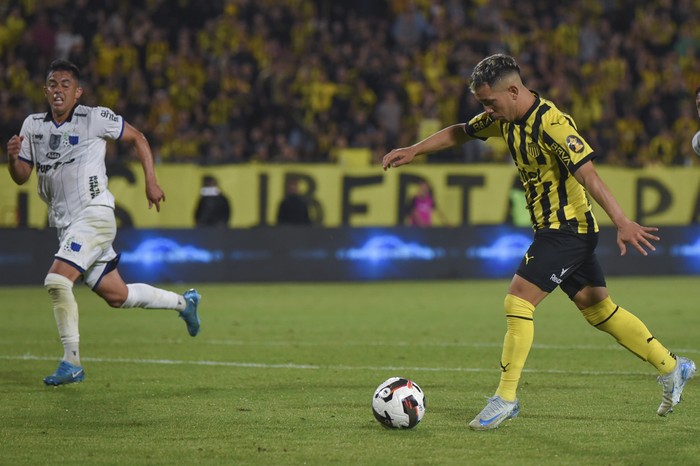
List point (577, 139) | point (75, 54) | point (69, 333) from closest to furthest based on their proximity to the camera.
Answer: point (577, 139) < point (69, 333) < point (75, 54)

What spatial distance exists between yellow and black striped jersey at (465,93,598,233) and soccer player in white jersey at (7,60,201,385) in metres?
2.94

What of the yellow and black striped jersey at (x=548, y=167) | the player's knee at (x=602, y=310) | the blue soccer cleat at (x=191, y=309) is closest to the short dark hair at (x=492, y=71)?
the yellow and black striped jersey at (x=548, y=167)

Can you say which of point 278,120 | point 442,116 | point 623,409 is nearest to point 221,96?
point 278,120

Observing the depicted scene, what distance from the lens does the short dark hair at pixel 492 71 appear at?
7.05 metres

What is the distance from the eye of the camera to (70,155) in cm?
915

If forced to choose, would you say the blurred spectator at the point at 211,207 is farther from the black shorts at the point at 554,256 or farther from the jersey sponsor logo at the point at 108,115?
the black shorts at the point at 554,256

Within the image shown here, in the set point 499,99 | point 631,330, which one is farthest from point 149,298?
point 631,330

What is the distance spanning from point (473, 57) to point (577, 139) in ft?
58.9

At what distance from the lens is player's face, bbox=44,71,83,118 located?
9.02m

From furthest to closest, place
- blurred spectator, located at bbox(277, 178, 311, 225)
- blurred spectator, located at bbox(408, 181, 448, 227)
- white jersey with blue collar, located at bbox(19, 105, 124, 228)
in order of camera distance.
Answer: blurred spectator, located at bbox(408, 181, 448, 227) < blurred spectator, located at bbox(277, 178, 311, 225) < white jersey with blue collar, located at bbox(19, 105, 124, 228)

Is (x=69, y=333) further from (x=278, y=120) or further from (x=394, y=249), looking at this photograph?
(x=278, y=120)

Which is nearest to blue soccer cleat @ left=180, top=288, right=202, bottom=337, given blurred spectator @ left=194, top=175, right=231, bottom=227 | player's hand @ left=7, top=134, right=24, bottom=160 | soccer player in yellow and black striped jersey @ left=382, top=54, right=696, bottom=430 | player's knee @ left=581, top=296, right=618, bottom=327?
player's hand @ left=7, top=134, right=24, bottom=160

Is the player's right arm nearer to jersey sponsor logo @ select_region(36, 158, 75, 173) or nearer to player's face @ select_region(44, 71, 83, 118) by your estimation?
jersey sponsor logo @ select_region(36, 158, 75, 173)

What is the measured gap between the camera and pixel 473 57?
24.6m
